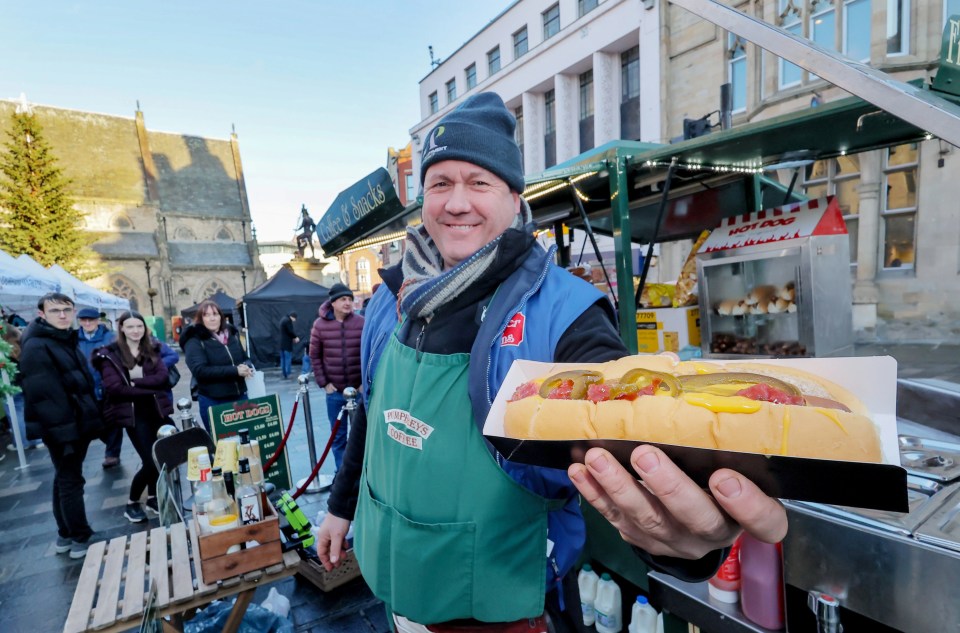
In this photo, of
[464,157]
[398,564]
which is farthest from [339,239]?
[398,564]

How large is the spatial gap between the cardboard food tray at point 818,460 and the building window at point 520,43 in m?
25.6

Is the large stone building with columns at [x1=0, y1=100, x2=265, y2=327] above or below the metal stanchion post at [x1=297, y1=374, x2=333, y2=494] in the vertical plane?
above

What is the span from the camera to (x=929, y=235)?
10.2 m

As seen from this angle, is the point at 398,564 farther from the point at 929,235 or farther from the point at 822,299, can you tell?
the point at 929,235

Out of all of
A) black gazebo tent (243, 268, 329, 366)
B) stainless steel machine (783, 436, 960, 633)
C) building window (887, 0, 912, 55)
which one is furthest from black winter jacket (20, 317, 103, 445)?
building window (887, 0, 912, 55)

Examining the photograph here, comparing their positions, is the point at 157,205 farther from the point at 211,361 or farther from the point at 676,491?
the point at 676,491

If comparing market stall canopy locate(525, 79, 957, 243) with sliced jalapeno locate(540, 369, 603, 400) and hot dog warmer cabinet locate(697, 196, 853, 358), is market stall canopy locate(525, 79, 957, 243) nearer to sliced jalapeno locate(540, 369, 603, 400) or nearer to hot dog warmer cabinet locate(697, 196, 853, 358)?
hot dog warmer cabinet locate(697, 196, 853, 358)

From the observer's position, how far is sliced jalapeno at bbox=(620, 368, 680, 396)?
3.34 ft

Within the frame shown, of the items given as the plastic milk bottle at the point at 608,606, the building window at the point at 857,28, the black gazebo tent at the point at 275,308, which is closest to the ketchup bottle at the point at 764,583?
the plastic milk bottle at the point at 608,606

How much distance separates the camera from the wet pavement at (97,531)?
3.16 metres

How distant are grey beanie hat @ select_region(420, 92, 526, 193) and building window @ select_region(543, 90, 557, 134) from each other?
866 inches

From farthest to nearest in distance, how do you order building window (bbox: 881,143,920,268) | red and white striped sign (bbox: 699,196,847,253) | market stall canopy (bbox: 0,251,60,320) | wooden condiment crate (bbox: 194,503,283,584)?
building window (bbox: 881,143,920,268), market stall canopy (bbox: 0,251,60,320), red and white striped sign (bbox: 699,196,847,253), wooden condiment crate (bbox: 194,503,283,584)

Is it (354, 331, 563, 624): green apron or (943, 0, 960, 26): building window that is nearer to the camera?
(354, 331, 563, 624): green apron

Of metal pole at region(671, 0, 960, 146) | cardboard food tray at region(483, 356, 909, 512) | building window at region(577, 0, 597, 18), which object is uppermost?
building window at region(577, 0, 597, 18)
